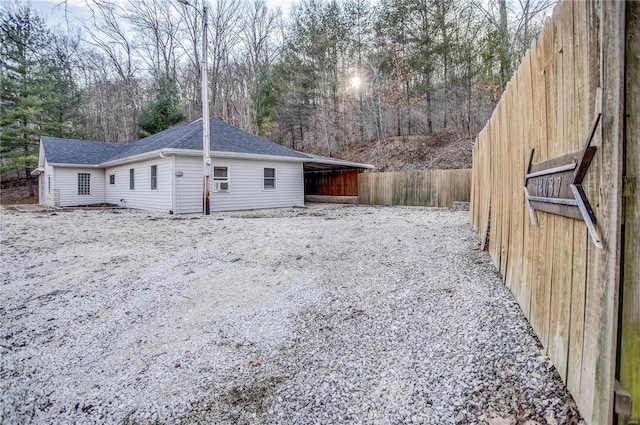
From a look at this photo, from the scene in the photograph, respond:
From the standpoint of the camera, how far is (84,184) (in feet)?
53.5

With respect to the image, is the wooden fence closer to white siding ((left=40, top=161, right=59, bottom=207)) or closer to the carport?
the carport

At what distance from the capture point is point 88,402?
2059 millimetres

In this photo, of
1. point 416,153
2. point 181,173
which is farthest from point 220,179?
point 416,153

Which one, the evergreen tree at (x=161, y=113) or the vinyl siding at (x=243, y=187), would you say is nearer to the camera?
the vinyl siding at (x=243, y=187)

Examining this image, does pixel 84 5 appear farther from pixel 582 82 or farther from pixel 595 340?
pixel 595 340

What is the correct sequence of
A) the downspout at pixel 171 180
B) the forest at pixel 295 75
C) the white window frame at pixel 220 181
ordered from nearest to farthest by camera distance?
the downspout at pixel 171 180, the white window frame at pixel 220 181, the forest at pixel 295 75

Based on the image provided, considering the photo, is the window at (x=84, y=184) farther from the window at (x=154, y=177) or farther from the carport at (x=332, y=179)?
the carport at (x=332, y=179)

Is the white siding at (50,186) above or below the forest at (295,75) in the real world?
below

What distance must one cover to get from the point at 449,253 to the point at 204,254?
3.51m

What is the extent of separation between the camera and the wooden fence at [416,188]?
12836mm

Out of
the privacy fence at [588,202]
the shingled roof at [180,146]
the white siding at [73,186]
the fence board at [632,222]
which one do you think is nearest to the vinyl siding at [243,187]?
the shingled roof at [180,146]

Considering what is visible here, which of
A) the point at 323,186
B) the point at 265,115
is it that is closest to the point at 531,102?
the point at 323,186

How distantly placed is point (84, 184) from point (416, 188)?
1519 centimetres

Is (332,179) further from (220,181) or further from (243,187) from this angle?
(220,181)
